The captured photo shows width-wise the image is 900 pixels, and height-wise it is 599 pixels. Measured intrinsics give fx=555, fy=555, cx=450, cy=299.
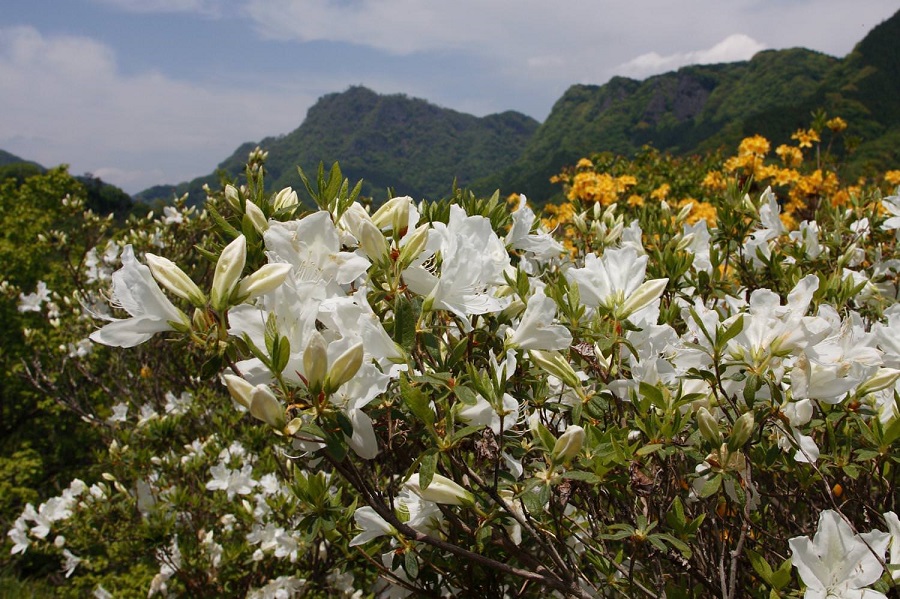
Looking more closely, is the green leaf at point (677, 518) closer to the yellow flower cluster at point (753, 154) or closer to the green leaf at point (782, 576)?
the green leaf at point (782, 576)

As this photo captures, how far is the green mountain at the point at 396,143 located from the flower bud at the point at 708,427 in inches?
5167

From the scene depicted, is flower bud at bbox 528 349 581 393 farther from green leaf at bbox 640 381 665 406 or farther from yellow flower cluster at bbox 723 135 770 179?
yellow flower cluster at bbox 723 135 770 179

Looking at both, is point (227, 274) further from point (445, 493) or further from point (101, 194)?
point (101, 194)

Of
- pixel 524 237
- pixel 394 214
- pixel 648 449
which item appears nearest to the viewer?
pixel 648 449

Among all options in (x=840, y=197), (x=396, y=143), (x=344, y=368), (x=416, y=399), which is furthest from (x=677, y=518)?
(x=396, y=143)

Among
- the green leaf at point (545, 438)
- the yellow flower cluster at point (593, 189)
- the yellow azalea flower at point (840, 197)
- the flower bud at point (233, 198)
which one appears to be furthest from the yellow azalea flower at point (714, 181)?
the flower bud at point (233, 198)

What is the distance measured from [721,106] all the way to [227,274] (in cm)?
10335

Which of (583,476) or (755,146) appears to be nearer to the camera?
(583,476)

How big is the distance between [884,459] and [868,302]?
3.15 ft

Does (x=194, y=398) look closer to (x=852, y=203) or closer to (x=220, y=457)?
(x=220, y=457)

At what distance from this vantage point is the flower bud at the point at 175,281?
0.93 meters

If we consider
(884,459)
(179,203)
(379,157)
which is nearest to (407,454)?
(884,459)

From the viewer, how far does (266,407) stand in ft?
2.73

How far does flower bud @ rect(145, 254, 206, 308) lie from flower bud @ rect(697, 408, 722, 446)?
92cm
